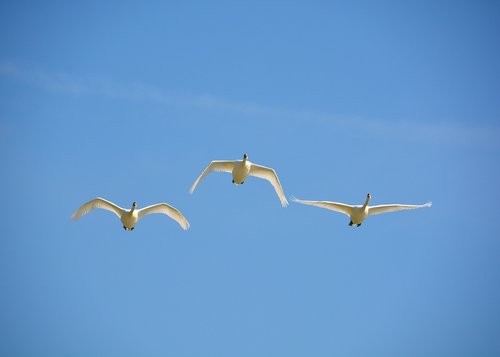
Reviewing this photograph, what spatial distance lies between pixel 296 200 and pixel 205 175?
18.8ft

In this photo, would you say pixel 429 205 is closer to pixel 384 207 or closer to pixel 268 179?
pixel 384 207

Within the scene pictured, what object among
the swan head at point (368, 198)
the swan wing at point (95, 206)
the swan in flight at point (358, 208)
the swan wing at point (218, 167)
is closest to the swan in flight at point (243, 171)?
the swan wing at point (218, 167)

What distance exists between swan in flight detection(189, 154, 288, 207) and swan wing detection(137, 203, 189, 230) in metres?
3.72

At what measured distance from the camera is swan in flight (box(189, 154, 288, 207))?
63875 mm

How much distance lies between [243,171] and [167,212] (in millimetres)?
5894

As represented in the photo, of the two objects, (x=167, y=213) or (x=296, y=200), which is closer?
(x=296, y=200)

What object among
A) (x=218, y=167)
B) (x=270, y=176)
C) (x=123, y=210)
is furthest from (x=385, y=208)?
(x=123, y=210)

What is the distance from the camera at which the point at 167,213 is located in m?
66.6

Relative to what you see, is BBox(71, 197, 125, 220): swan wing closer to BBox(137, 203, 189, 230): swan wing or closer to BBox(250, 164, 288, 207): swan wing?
BBox(137, 203, 189, 230): swan wing

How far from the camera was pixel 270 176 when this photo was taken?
214 ft

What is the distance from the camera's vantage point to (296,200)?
62469 millimetres

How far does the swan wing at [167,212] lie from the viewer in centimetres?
6562

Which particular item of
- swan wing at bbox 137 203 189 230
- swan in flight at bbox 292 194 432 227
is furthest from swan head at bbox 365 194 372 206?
swan wing at bbox 137 203 189 230

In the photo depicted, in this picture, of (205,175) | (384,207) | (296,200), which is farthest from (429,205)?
(205,175)
